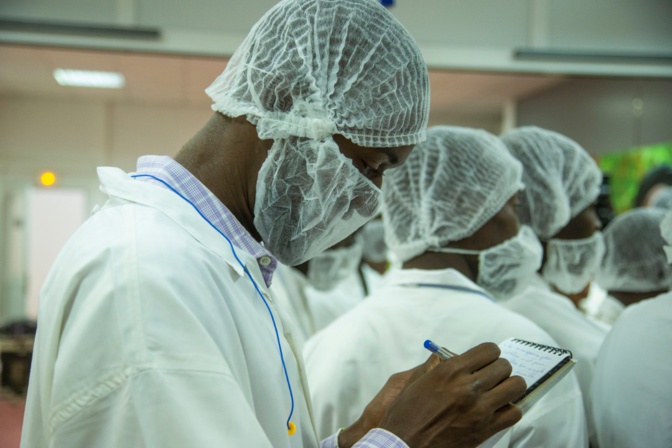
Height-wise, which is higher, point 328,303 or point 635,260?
point 635,260

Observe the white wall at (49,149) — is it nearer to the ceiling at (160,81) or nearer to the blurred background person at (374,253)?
the ceiling at (160,81)

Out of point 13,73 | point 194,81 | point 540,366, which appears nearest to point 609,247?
point 540,366

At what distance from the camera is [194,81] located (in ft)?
14.4

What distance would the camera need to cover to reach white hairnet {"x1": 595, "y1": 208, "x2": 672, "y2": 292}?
2.45 m

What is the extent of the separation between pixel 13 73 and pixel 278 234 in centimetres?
435

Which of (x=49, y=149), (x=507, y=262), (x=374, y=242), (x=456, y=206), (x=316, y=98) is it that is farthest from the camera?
(x=49, y=149)

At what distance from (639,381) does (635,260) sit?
1180 mm

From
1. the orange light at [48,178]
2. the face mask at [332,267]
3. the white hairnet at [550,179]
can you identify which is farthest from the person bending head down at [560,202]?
the orange light at [48,178]

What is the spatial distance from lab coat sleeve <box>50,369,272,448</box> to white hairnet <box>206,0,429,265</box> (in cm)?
37

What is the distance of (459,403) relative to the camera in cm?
94

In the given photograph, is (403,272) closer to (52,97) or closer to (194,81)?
(194,81)

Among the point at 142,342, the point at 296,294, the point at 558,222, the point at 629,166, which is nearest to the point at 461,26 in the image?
the point at 629,166

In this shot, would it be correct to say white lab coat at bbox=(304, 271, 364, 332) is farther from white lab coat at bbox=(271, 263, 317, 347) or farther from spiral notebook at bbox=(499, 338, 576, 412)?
spiral notebook at bbox=(499, 338, 576, 412)

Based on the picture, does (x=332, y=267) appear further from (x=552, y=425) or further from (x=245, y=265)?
(x=245, y=265)
